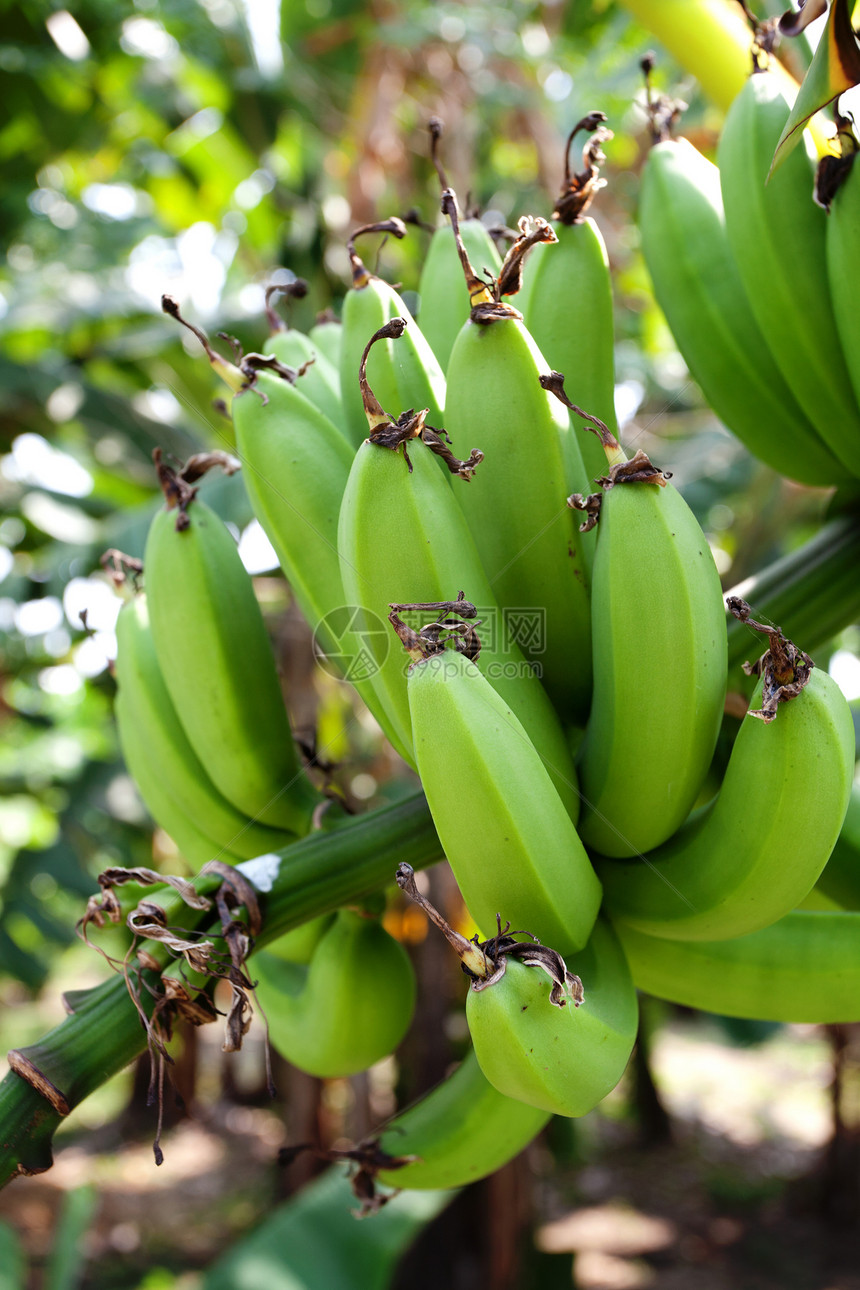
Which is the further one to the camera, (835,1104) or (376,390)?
(835,1104)

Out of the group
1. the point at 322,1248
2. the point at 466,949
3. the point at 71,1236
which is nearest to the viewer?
the point at 466,949

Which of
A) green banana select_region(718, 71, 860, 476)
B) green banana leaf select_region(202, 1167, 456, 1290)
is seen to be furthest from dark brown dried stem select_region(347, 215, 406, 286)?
green banana leaf select_region(202, 1167, 456, 1290)

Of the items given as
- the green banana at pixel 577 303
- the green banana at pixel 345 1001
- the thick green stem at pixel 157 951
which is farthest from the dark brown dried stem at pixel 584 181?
the green banana at pixel 345 1001

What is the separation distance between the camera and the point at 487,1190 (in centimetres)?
287

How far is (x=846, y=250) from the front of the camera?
2.45 ft

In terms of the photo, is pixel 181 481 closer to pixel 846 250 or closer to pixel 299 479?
pixel 299 479

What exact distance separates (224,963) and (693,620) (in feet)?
1.31

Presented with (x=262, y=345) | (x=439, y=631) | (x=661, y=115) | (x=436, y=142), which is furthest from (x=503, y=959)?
(x=262, y=345)

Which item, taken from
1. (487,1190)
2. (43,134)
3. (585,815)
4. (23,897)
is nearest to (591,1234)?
(487,1190)

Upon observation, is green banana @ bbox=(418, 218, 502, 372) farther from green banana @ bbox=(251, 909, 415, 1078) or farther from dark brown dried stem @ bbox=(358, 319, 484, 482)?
green banana @ bbox=(251, 909, 415, 1078)

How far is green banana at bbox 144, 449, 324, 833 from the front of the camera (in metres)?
0.78

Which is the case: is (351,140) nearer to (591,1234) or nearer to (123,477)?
(123,477)

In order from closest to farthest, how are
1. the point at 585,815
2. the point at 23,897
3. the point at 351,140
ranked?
the point at 585,815 → the point at 23,897 → the point at 351,140

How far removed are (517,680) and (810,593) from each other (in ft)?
1.06
